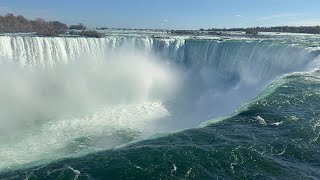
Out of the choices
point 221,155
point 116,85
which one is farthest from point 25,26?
point 221,155

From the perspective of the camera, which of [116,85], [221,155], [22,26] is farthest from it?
[22,26]

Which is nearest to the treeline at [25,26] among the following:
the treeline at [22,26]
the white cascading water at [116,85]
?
the treeline at [22,26]

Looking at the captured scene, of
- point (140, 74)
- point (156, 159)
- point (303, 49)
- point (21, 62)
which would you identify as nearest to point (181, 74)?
point (140, 74)

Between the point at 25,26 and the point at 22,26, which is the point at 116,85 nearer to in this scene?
the point at 22,26

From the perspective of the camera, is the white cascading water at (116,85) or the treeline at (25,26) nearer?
the white cascading water at (116,85)

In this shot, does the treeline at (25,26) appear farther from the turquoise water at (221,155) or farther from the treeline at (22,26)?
the turquoise water at (221,155)

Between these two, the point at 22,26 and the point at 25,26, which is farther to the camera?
the point at 25,26

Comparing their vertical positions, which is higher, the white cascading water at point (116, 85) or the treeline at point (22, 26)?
the treeline at point (22, 26)

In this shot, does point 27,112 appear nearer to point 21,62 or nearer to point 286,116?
point 21,62

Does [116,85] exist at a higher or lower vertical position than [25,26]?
lower
